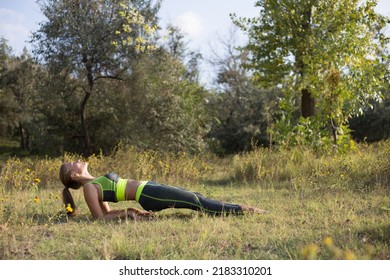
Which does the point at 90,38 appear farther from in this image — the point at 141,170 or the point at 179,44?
the point at 179,44

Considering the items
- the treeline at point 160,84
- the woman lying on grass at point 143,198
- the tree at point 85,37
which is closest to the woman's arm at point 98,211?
the woman lying on grass at point 143,198

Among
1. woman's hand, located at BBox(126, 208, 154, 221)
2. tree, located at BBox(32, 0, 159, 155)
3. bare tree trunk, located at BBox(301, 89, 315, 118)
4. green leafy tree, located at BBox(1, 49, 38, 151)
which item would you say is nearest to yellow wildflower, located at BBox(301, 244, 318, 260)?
woman's hand, located at BBox(126, 208, 154, 221)

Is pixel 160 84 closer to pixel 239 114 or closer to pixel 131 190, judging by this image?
pixel 239 114

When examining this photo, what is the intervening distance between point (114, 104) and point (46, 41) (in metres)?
3.16

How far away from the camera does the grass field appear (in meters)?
3.42

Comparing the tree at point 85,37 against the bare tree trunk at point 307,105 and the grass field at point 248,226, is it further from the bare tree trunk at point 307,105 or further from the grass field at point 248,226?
the grass field at point 248,226

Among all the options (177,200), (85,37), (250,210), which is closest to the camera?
(177,200)

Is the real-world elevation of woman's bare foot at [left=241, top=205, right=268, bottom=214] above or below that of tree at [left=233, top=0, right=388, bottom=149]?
below

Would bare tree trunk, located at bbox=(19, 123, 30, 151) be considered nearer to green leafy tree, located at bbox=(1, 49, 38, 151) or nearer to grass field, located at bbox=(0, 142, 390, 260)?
green leafy tree, located at bbox=(1, 49, 38, 151)

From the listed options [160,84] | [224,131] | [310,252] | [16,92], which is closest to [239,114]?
[224,131]

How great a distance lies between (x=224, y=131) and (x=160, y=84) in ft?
18.7

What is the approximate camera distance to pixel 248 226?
4352mm

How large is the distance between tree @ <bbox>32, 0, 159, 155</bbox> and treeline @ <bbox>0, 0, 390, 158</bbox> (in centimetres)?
3
